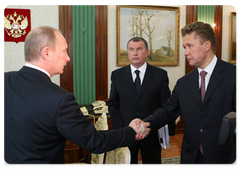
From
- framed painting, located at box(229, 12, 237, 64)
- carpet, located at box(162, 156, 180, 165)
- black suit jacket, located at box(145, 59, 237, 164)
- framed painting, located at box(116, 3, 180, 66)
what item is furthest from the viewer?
framed painting, located at box(229, 12, 237, 64)

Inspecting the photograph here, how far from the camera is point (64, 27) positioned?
4.59 meters

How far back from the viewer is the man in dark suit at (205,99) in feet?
5.54

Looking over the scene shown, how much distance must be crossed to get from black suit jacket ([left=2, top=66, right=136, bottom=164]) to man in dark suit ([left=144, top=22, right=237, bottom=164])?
0.89 metres

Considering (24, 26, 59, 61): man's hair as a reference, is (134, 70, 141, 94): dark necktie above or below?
below

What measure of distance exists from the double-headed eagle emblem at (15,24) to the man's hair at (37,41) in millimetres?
3219

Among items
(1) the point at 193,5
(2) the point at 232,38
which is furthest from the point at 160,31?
(2) the point at 232,38

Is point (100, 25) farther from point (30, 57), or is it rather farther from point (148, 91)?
point (30, 57)

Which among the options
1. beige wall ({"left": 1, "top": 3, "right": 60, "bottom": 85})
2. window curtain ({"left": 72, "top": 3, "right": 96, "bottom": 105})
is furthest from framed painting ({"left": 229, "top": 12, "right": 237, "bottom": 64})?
beige wall ({"left": 1, "top": 3, "right": 60, "bottom": 85})

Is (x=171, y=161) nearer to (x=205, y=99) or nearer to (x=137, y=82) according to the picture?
(x=137, y=82)

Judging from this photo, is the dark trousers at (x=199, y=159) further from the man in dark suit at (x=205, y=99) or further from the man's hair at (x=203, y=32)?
the man's hair at (x=203, y=32)

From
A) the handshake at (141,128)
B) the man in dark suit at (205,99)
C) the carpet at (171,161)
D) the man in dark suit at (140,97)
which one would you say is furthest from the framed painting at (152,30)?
the man in dark suit at (205,99)

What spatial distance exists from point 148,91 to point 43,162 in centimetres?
146

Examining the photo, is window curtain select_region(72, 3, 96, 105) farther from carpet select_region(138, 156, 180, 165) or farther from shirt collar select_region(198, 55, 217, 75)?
shirt collar select_region(198, 55, 217, 75)

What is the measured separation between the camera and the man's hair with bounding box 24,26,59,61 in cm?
145
